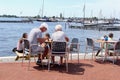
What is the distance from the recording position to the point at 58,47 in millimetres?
8641

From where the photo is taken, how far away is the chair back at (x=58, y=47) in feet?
28.2

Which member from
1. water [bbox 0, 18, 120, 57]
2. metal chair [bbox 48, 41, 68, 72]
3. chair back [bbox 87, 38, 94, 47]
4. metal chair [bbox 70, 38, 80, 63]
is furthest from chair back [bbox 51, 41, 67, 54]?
water [bbox 0, 18, 120, 57]

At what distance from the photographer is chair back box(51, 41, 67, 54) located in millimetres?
8587

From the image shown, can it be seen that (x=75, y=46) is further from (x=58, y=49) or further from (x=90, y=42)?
(x=58, y=49)

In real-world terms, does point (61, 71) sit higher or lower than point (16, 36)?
higher

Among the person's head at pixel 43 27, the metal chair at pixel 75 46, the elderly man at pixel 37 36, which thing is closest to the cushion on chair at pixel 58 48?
the elderly man at pixel 37 36

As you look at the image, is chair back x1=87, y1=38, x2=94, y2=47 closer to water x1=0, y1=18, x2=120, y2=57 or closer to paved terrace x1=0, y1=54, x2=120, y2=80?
paved terrace x1=0, y1=54, x2=120, y2=80

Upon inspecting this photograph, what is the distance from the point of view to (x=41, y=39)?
9039 mm

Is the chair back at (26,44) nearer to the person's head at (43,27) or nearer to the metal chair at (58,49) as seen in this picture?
the person's head at (43,27)

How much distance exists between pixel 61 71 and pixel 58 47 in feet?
2.43

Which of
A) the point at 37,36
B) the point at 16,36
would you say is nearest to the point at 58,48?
the point at 37,36

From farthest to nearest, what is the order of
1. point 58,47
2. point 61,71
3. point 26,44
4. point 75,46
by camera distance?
point 75,46 < point 26,44 < point 61,71 < point 58,47

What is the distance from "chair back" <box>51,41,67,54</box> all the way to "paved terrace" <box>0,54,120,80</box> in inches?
23.7

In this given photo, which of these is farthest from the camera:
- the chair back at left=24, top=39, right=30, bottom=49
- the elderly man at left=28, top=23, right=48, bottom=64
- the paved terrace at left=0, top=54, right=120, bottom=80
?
the elderly man at left=28, top=23, right=48, bottom=64
